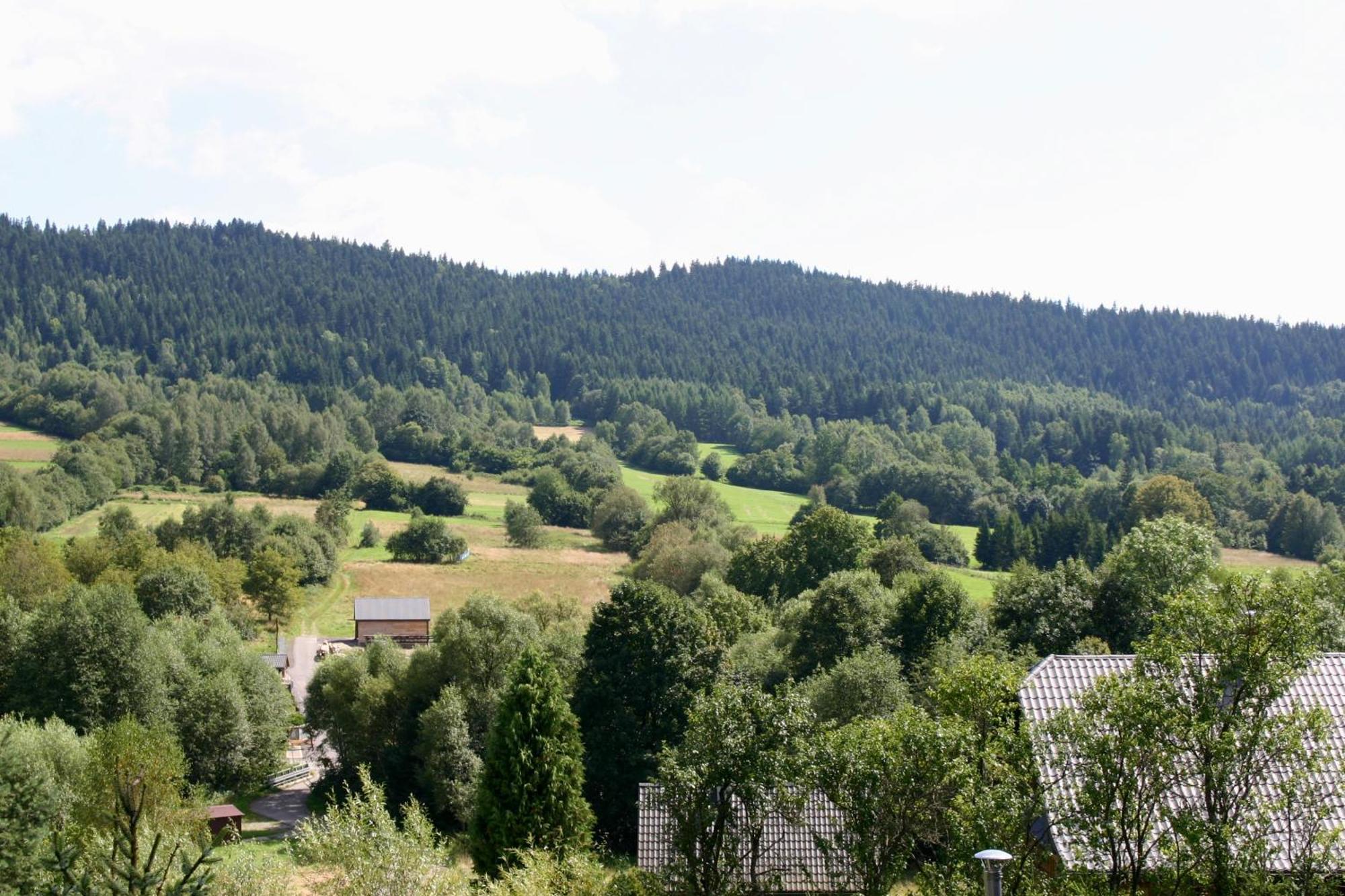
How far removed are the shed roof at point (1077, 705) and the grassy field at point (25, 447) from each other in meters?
94.5

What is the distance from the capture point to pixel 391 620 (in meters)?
63.4

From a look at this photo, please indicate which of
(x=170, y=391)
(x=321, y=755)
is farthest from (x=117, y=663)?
(x=170, y=391)

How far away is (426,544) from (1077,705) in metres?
66.8

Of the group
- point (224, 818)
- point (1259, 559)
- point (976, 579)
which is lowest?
point (224, 818)

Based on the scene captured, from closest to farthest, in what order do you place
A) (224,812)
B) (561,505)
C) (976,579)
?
(224,812), (976,579), (561,505)

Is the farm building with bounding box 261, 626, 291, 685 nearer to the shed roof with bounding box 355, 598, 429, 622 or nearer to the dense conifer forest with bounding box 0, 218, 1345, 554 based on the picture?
the shed roof with bounding box 355, 598, 429, 622

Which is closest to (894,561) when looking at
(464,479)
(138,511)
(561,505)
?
(561,505)

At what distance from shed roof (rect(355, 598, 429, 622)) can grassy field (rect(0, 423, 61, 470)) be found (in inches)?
1824

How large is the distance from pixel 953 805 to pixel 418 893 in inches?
307

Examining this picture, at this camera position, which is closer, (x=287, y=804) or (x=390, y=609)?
(x=287, y=804)

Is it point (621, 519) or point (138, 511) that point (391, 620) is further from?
point (138, 511)

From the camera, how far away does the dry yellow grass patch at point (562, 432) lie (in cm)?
15425

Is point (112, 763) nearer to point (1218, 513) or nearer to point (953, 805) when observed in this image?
point (953, 805)

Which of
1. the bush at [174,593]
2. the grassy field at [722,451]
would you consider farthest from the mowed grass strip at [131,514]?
the grassy field at [722,451]
